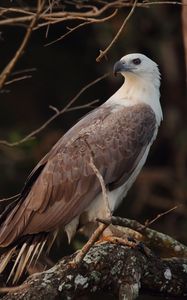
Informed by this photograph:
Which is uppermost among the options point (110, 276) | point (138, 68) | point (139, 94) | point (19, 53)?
point (19, 53)

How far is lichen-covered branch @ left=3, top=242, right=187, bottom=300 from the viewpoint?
520cm

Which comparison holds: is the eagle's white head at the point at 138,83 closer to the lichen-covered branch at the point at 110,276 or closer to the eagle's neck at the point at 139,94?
the eagle's neck at the point at 139,94

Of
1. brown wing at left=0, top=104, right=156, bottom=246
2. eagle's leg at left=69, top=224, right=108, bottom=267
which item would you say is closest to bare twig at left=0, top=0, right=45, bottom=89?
eagle's leg at left=69, top=224, right=108, bottom=267

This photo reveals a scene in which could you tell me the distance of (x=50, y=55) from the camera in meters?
12.7

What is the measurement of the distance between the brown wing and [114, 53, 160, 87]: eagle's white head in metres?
0.30

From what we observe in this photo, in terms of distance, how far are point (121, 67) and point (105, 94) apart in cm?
534

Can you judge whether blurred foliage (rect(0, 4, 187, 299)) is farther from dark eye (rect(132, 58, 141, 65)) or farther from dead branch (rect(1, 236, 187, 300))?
dead branch (rect(1, 236, 187, 300))

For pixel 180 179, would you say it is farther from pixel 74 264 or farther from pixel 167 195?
pixel 74 264

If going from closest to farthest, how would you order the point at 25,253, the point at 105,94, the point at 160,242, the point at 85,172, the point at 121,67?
1. the point at 160,242
2. the point at 25,253
3. the point at 85,172
4. the point at 121,67
5. the point at 105,94

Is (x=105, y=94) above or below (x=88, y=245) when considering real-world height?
below

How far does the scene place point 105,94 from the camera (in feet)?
41.4

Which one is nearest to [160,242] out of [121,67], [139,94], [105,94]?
[139,94]

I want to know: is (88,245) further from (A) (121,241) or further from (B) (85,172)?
(B) (85,172)

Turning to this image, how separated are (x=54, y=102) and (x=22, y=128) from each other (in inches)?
49.5
